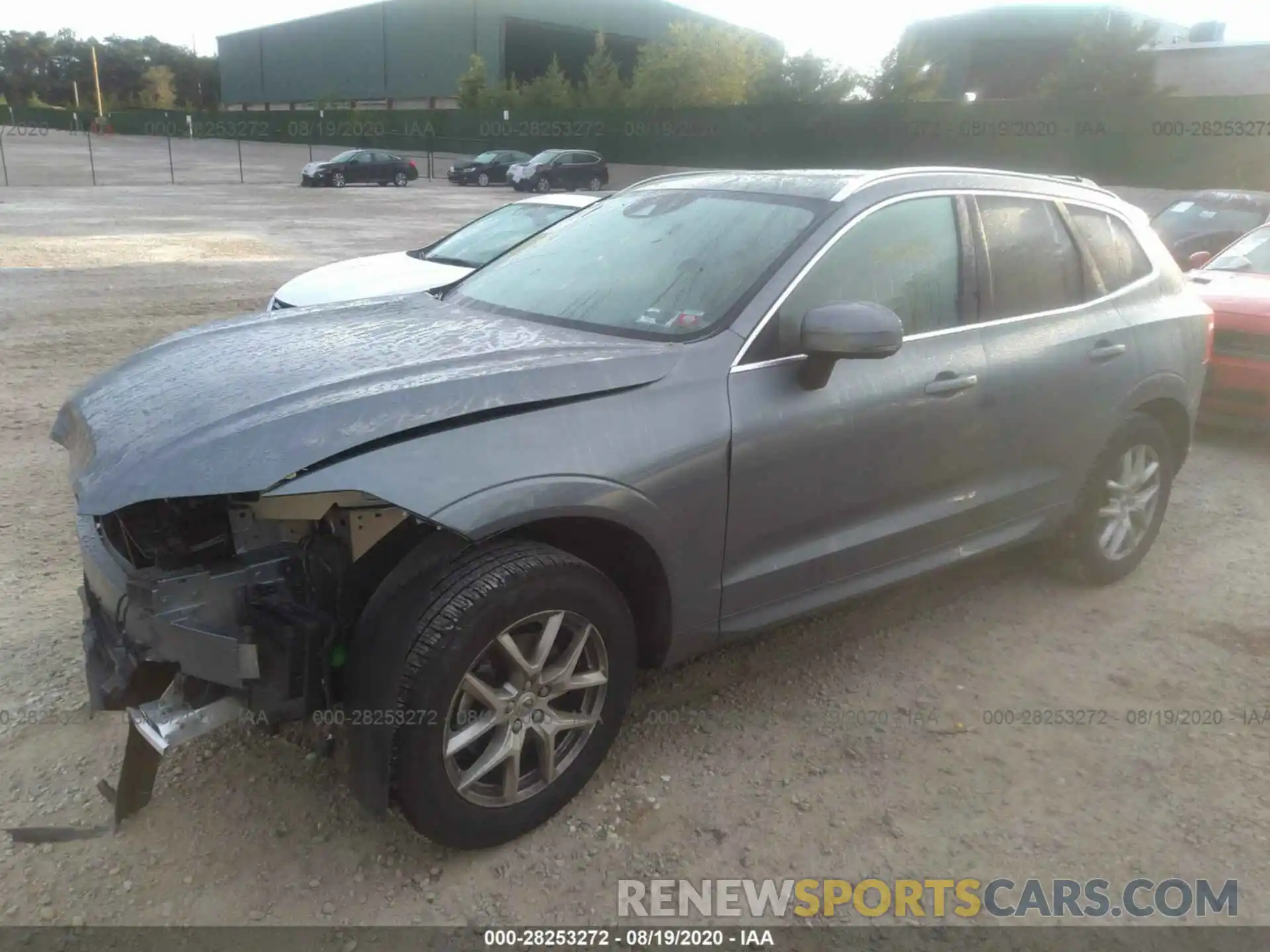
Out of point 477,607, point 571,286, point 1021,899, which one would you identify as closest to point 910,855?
point 1021,899

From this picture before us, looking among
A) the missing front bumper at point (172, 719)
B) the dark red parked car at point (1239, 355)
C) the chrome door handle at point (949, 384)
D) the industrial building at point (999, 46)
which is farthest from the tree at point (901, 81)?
the missing front bumper at point (172, 719)

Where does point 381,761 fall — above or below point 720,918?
above

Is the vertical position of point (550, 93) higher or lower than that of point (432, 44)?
lower

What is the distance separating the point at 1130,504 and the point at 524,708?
3.19 m

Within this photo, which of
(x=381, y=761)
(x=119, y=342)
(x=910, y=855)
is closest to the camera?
(x=381, y=761)

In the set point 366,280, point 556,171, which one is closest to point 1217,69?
point 556,171

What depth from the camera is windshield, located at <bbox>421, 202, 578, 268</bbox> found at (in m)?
7.79

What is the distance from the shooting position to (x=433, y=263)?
7645mm

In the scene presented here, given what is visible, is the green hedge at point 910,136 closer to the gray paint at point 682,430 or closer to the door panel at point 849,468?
the gray paint at point 682,430

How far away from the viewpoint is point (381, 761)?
7.93 ft

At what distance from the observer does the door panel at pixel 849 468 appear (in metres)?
3.01

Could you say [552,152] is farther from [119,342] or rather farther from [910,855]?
[910,855]

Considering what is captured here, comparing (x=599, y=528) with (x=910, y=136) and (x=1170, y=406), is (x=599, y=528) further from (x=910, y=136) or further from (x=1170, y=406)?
(x=910, y=136)

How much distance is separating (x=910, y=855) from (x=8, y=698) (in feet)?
9.75
